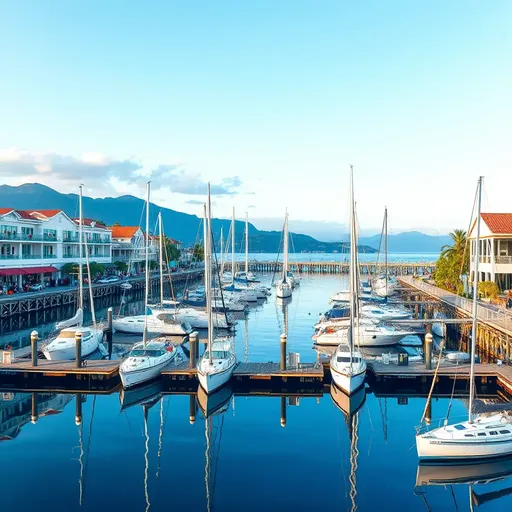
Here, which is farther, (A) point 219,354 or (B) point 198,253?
(B) point 198,253

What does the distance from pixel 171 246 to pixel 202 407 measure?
97.8m

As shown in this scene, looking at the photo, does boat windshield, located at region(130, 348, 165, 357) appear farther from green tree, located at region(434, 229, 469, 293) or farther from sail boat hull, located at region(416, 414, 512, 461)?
green tree, located at region(434, 229, 469, 293)

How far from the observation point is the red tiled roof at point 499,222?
5347cm

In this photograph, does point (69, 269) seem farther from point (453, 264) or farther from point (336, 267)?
point (336, 267)

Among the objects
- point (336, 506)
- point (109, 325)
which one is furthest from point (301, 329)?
point (336, 506)

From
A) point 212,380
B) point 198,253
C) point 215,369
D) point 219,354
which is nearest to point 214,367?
point 215,369

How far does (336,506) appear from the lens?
700 inches

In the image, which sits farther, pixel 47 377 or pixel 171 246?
pixel 171 246

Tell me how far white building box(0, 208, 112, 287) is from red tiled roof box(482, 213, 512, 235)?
4847 cm

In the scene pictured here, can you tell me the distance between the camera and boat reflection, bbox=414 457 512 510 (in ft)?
61.5

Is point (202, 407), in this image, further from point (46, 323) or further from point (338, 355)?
point (46, 323)

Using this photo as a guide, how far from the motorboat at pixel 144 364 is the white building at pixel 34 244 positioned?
125ft

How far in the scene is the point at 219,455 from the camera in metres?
21.9

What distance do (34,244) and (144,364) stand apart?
50.1m
